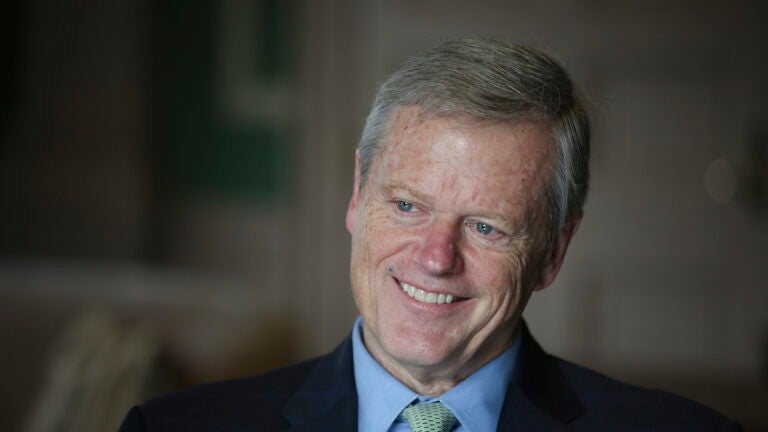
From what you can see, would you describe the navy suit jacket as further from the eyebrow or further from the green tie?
the eyebrow

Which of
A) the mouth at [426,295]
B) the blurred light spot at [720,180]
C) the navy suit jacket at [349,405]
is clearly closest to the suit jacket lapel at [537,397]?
the navy suit jacket at [349,405]

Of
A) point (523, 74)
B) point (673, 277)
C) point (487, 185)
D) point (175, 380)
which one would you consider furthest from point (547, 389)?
point (673, 277)

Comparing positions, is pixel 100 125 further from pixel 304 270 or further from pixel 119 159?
pixel 304 270

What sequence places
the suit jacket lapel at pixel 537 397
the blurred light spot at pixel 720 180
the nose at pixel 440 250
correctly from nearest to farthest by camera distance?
1. the nose at pixel 440 250
2. the suit jacket lapel at pixel 537 397
3. the blurred light spot at pixel 720 180

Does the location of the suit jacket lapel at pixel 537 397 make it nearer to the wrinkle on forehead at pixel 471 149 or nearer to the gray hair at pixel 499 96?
the gray hair at pixel 499 96

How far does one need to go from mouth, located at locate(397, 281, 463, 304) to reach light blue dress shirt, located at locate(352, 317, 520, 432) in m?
0.17

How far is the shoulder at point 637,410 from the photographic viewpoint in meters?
1.80

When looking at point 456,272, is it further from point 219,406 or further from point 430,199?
point 219,406

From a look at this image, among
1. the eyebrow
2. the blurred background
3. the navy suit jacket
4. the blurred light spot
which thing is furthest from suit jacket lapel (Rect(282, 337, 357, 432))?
the blurred light spot

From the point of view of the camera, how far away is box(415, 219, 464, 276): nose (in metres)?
1.65

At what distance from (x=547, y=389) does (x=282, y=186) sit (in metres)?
3.08

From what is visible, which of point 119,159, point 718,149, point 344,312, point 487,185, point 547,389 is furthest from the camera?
point 119,159

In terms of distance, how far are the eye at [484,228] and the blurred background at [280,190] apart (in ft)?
6.35

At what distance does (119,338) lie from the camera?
3768 millimetres
